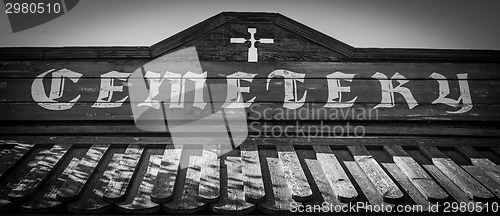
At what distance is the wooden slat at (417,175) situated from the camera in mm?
2057

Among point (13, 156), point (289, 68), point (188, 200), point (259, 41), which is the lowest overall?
point (188, 200)

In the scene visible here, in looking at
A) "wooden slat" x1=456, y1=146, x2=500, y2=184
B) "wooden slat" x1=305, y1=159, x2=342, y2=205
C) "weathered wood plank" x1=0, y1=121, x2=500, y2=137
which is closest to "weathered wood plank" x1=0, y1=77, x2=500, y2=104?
"weathered wood plank" x1=0, y1=121, x2=500, y2=137

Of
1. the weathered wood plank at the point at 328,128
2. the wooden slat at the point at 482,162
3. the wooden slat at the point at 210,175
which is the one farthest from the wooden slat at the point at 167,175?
the wooden slat at the point at 482,162

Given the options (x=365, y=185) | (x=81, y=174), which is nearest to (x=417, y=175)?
(x=365, y=185)

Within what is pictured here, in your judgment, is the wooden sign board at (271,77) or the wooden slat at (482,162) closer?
the wooden slat at (482,162)

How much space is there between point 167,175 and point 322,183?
83 centimetres

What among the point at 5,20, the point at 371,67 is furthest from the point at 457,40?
the point at 5,20

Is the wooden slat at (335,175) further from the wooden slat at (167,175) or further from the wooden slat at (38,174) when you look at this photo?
the wooden slat at (38,174)

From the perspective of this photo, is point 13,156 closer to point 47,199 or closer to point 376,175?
point 47,199

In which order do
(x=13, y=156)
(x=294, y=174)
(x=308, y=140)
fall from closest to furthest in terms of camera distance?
(x=294, y=174), (x=13, y=156), (x=308, y=140)

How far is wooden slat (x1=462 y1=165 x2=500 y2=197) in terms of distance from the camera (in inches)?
84.9

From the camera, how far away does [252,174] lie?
7.43 ft

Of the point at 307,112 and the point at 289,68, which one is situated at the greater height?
the point at 289,68

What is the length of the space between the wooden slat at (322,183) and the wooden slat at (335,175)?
0.02 m
